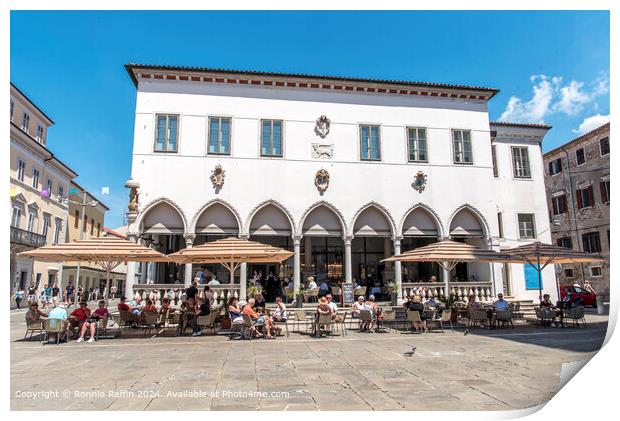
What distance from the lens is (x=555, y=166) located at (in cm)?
3484

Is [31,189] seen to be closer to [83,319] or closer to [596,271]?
[83,319]

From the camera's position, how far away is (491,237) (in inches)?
818

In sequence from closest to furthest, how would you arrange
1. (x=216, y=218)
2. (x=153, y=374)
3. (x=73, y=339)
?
(x=153, y=374) → (x=73, y=339) → (x=216, y=218)

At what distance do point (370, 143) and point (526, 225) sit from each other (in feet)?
31.7

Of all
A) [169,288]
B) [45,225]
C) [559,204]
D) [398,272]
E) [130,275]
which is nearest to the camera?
[169,288]

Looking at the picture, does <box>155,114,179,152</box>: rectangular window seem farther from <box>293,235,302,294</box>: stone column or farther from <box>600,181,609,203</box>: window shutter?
<box>600,181,609,203</box>: window shutter

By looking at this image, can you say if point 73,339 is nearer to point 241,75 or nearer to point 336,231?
point 336,231

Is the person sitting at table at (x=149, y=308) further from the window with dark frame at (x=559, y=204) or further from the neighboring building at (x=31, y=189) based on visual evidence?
the window with dark frame at (x=559, y=204)

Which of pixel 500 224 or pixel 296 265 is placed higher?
pixel 500 224

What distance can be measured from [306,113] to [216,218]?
6511mm

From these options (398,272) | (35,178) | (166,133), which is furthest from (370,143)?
(35,178)

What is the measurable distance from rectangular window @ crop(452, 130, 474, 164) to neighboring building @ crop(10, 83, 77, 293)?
25308mm

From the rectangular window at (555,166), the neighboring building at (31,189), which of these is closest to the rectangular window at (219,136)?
the neighboring building at (31,189)
